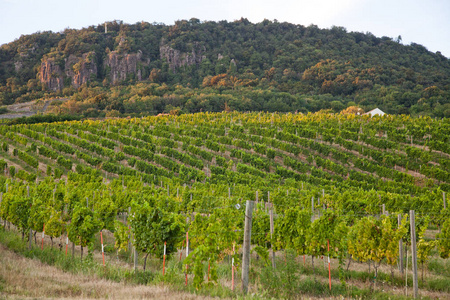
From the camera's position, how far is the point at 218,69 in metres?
100

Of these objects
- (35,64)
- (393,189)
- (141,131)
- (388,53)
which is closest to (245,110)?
(141,131)

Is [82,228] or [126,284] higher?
[82,228]

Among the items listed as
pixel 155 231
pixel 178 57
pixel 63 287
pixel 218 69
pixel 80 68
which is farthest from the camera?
pixel 178 57

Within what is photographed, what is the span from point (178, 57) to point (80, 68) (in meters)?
26.2

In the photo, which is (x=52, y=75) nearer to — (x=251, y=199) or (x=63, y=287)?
(x=251, y=199)

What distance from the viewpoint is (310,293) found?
9.10 metres

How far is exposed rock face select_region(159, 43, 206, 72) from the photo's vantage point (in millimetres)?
105250

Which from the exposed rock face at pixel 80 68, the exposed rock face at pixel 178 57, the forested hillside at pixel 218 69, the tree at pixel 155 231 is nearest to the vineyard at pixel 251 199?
the tree at pixel 155 231

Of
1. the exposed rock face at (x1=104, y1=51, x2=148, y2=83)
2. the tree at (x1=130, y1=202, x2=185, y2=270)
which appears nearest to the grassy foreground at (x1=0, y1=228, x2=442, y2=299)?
the tree at (x1=130, y1=202, x2=185, y2=270)

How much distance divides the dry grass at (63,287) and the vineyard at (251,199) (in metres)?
0.93

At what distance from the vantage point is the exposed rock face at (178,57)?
105 meters

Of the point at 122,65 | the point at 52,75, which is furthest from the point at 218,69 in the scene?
the point at 52,75

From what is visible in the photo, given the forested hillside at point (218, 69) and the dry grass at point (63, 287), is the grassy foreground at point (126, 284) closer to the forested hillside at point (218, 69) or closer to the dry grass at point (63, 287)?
Answer: the dry grass at point (63, 287)

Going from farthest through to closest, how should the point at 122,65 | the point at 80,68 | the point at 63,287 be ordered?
1. the point at 122,65
2. the point at 80,68
3. the point at 63,287
